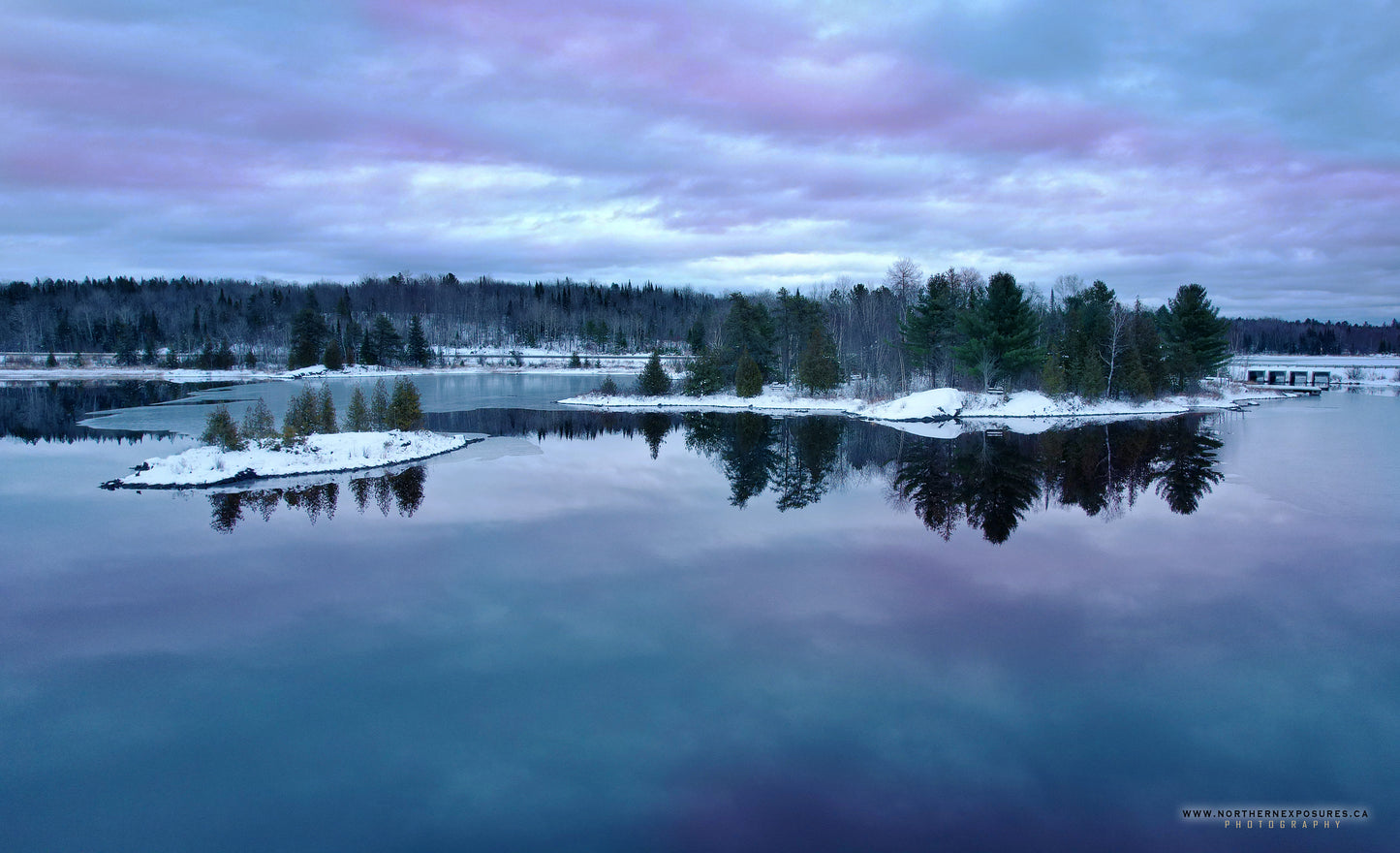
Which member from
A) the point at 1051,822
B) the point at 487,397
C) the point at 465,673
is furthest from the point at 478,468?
the point at 487,397

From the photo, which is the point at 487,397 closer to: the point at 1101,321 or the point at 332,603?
the point at 1101,321

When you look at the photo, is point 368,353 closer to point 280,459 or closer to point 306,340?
point 306,340

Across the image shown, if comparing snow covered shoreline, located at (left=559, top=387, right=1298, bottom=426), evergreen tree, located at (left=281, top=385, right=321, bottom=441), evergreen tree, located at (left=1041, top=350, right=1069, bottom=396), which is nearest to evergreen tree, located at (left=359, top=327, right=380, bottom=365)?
snow covered shoreline, located at (left=559, top=387, right=1298, bottom=426)

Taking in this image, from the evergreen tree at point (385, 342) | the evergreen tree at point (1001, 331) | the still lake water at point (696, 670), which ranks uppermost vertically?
the evergreen tree at point (385, 342)

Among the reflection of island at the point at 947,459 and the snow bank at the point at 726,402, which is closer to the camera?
the reflection of island at the point at 947,459

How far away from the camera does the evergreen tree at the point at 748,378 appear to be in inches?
2055

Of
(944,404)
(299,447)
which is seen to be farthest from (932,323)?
(299,447)

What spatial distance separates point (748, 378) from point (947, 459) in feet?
82.9

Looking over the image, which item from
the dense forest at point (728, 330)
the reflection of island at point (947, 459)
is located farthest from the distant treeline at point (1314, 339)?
the reflection of island at point (947, 459)

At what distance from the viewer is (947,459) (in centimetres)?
2792

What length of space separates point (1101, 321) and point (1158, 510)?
35765 millimetres

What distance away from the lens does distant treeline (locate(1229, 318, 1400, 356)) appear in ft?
500

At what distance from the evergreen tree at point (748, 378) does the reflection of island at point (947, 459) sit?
7.86 metres

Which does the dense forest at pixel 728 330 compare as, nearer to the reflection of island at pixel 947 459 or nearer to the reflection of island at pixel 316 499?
the reflection of island at pixel 947 459
